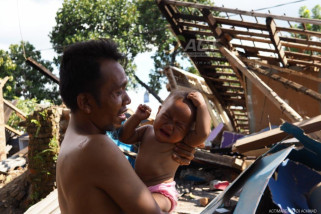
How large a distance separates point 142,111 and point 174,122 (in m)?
0.21

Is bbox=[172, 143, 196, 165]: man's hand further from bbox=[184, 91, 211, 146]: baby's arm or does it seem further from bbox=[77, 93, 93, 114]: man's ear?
bbox=[77, 93, 93, 114]: man's ear

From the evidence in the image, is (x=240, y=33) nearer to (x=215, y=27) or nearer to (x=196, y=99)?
(x=215, y=27)

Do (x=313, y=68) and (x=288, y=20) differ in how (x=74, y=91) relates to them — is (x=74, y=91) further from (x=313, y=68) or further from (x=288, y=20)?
(x=313, y=68)

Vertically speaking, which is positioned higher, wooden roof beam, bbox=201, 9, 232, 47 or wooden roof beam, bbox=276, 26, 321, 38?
wooden roof beam, bbox=201, 9, 232, 47

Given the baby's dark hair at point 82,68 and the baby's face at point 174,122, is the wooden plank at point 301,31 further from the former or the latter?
the baby's dark hair at point 82,68

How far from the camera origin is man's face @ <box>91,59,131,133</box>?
1.67 meters

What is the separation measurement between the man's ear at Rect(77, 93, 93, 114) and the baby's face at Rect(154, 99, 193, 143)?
2.91 ft

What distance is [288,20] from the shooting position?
26.1ft

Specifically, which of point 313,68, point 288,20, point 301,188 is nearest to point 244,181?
point 301,188

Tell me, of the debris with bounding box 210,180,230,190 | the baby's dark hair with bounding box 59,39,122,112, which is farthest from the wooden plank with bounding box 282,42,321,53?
the baby's dark hair with bounding box 59,39,122,112

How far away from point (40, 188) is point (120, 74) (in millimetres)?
6951

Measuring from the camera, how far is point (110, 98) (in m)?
1.68

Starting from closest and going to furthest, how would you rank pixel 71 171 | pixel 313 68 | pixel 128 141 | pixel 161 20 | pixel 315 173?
1. pixel 71 171
2. pixel 128 141
3. pixel 315 173
4. pixel 313 68
5. pixel 161 20

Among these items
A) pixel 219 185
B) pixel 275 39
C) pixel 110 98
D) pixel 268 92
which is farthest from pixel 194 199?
pixel 110 98
